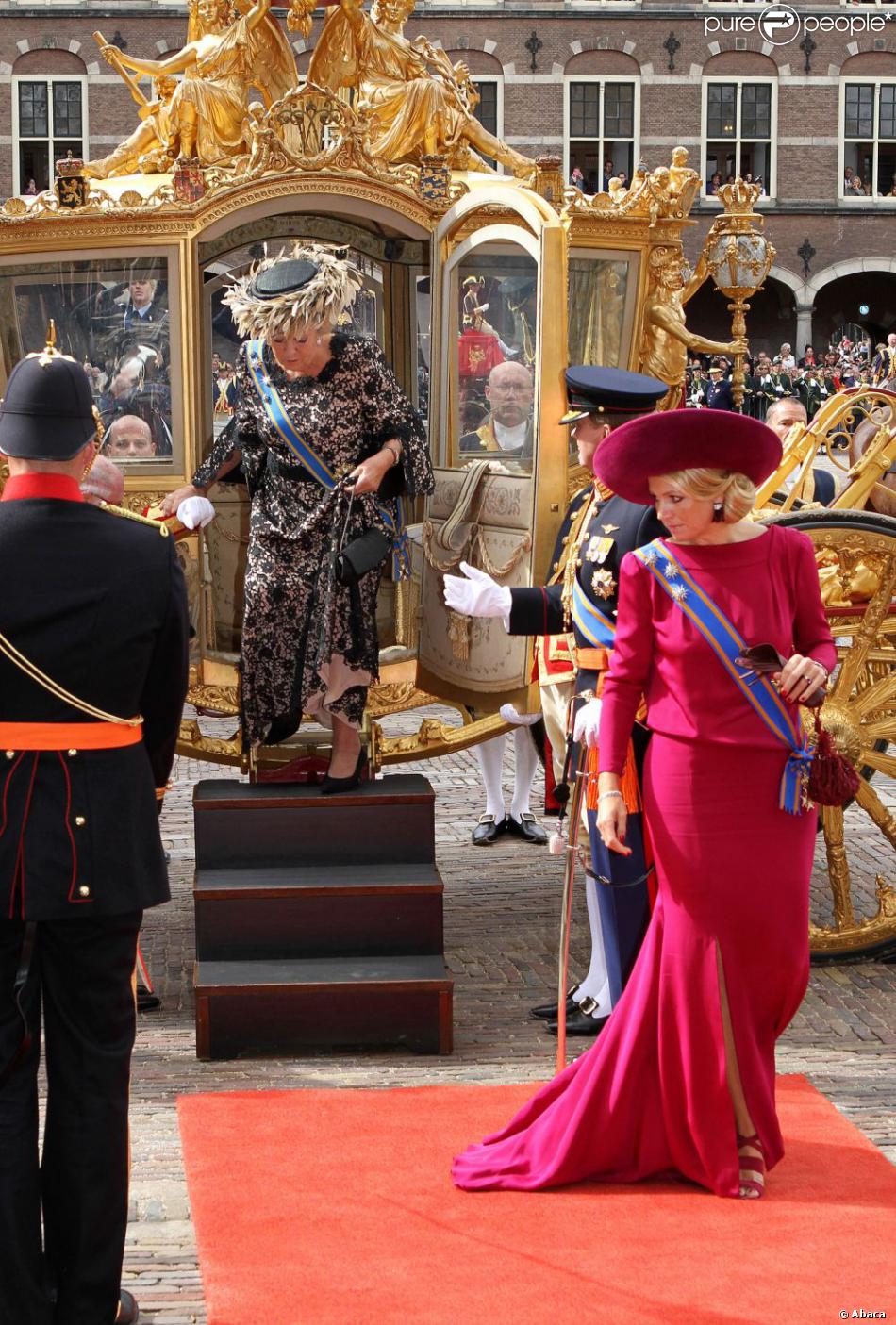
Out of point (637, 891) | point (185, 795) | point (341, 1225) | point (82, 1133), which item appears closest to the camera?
point (82, 1133)

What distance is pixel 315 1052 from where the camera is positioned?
19.2 feet

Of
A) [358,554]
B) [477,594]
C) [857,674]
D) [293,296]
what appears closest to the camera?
[477,594]

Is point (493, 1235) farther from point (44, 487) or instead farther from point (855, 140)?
point (855, 140)

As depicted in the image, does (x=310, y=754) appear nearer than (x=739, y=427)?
No

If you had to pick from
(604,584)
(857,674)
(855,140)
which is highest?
(855,140)

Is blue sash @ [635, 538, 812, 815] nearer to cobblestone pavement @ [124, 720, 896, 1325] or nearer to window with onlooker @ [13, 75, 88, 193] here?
cobblestone pavement @ [124, 720, 896, 1325]

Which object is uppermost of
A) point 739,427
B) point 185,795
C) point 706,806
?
point 739,427

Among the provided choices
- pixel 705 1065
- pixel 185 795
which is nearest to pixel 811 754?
pixel 705 1065

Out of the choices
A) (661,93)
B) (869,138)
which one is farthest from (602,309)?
(869,138)

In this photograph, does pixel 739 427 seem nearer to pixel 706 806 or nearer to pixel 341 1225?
pixel 706 806

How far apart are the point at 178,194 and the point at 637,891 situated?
10.3 feet

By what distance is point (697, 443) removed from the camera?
451 cm

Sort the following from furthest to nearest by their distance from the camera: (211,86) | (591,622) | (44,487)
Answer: (211,86) → (591,622) → (44,487)

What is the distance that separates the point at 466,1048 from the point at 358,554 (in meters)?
1.62
